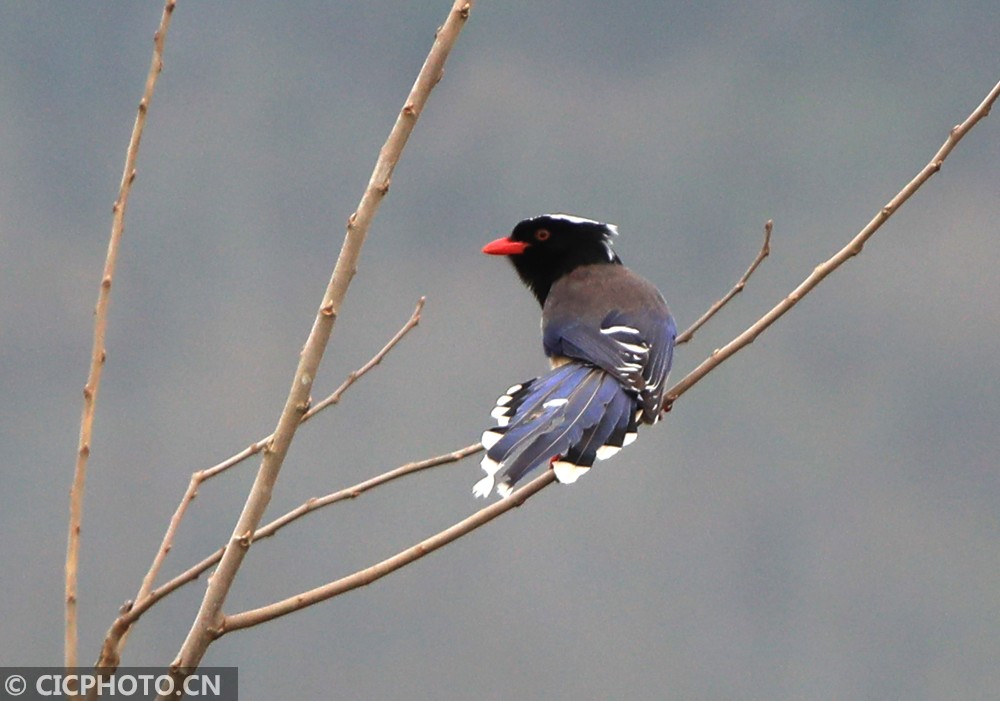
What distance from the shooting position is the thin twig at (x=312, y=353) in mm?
1971

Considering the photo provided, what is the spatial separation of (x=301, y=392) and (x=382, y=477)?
0.51m

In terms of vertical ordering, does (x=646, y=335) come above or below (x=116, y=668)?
above

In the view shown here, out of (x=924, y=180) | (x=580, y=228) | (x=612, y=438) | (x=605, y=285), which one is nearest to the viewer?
(x=924, y=180)

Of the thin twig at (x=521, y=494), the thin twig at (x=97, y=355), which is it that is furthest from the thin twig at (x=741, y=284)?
the thin twig at (x=97, y=355)

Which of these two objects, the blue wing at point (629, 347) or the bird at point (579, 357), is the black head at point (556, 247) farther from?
the blue wing at point (629, 347)

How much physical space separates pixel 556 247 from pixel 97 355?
8.29ft

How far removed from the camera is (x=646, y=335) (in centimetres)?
357

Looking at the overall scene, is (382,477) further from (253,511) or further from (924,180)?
(924,180)

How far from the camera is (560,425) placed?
290 centimetres

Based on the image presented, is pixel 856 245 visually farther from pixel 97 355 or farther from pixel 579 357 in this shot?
pixel 97 355

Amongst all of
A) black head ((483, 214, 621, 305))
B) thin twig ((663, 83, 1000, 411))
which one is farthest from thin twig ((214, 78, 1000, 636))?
black head ((483, 214, 621, 305))

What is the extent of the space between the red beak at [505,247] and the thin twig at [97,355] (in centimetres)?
230

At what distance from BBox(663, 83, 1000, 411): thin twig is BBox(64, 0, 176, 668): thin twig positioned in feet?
4.65

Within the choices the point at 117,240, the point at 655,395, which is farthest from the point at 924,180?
the point at 117,240
